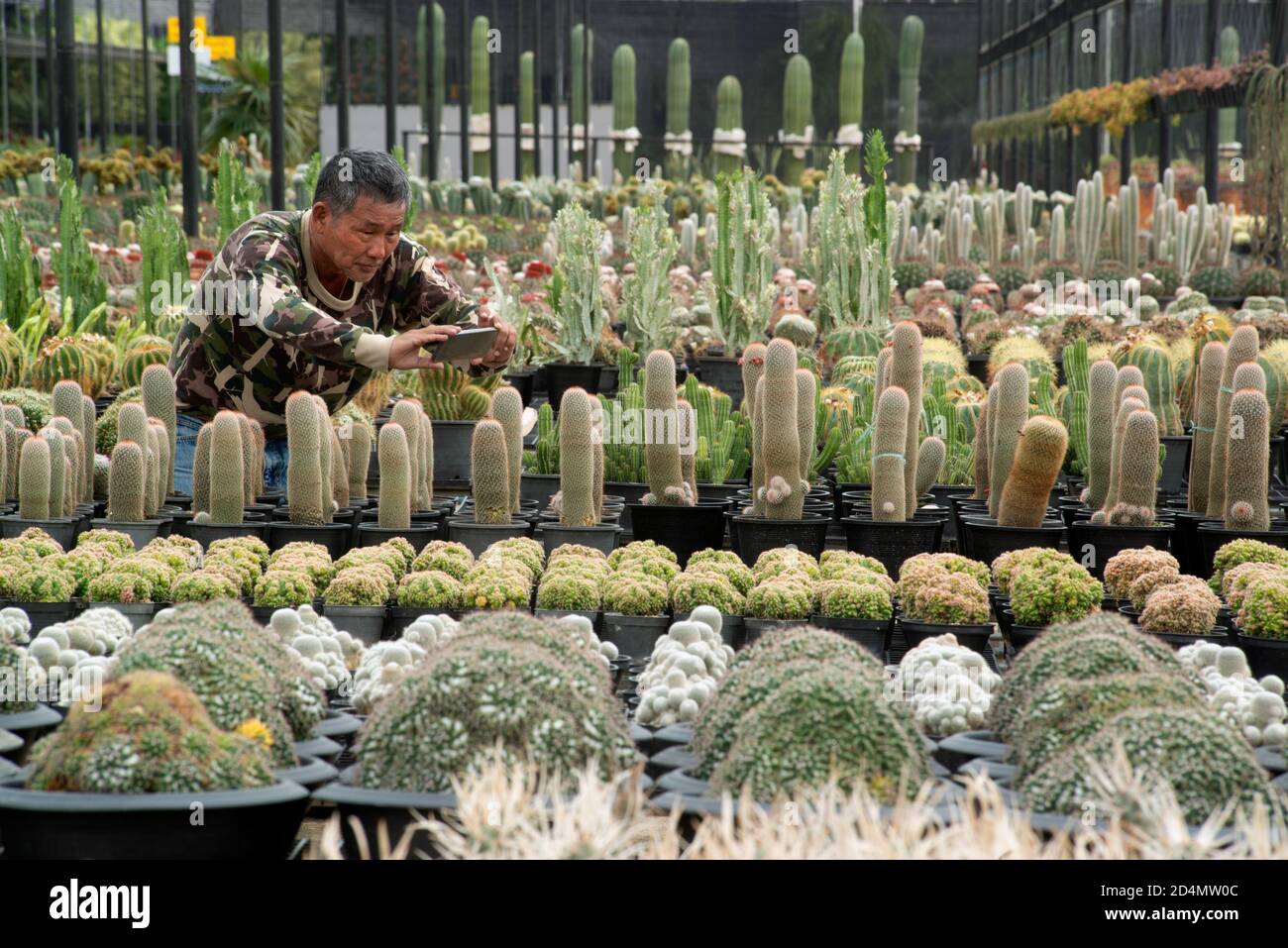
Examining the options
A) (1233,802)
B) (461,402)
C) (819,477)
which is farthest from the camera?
(461,402)

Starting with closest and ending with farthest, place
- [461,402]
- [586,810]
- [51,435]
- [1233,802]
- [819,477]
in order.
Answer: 1. [586,810]
2. [1233,802]
3. [51,435]
4. [819,477]
5. [461,402]

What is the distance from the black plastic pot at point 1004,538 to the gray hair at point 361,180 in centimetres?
240

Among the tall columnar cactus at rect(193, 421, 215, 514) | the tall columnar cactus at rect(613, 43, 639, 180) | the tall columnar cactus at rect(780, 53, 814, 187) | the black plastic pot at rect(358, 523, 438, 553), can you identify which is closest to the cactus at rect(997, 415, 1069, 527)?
the black plastic pot at rect(358, 523, 438, 553)

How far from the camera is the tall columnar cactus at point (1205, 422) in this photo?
20.8 ft

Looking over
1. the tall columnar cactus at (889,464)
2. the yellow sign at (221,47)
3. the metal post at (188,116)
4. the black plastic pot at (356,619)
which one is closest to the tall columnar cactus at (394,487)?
the black plastic pot at (356,619)

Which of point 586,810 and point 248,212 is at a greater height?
point 248,212

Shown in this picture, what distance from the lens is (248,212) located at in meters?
10.5

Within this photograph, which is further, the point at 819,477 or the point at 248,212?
the point at 248,212

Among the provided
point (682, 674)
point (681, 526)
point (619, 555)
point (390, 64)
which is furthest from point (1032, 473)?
point (390, 64)

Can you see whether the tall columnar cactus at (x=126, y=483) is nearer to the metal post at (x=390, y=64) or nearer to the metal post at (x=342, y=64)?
the metal post at (x=342, y=64)

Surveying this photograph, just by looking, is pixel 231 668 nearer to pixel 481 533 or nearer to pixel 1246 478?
pixel 481 533
